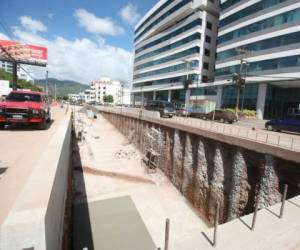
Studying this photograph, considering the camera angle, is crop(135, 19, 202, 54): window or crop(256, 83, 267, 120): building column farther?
crop(135, 19, 202, 54): window

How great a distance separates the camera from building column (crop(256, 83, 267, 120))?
35219 millimetres

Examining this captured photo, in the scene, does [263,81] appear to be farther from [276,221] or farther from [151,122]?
[276,221]

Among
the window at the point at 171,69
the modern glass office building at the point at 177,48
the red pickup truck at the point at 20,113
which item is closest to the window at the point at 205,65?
the modern glass office building at the point at 177,48

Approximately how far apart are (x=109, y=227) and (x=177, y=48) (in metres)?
55.0

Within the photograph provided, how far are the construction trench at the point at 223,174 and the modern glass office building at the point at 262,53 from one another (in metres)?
25.1

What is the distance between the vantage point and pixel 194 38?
168 feet

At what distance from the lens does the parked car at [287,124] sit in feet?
58.5

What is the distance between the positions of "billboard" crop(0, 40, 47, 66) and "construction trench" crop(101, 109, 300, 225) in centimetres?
4668

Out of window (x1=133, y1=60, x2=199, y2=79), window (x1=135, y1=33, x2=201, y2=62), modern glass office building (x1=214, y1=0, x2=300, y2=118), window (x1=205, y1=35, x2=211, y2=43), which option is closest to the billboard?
window (x1=133, y1=60, x2=199, y2=79)

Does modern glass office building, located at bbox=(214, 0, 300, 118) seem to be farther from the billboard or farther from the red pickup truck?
the billboard

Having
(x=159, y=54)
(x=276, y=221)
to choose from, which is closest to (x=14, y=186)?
(x=276, y=221)

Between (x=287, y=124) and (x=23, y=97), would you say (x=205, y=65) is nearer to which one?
(x=287, y=124)

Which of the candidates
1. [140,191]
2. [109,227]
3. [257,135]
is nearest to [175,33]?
[257,135]

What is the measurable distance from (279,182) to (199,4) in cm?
5327
